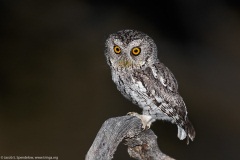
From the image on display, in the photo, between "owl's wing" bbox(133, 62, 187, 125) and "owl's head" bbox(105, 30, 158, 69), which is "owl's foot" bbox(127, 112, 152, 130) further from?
"owl's head" bbox(105, 30, 158, 69)

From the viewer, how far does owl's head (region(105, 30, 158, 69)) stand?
3.11m

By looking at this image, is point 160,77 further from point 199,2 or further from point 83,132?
point 199,2

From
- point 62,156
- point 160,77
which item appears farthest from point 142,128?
point 62,156

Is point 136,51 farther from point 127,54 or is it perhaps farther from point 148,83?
point 148,83

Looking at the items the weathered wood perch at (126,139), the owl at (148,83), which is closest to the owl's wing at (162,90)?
the owl at (148,83)

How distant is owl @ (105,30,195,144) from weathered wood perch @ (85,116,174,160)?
0.23 metres

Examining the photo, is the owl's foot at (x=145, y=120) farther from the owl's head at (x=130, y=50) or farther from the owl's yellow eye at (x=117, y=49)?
the owl's yellow eye at (x=117, y=49)

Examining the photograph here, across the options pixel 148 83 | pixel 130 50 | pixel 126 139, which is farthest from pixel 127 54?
pixel 126 139

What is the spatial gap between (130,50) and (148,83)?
0.86 feet

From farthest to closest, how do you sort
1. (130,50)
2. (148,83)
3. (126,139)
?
1. (148,83)
2. (130,50)
3. (126,139)

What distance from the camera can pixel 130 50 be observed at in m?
3.16

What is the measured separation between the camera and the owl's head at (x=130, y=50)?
10.2ft

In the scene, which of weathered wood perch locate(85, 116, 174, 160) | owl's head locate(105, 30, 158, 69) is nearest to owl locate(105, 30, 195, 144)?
owl's head locate(105, 30, 158, 69)

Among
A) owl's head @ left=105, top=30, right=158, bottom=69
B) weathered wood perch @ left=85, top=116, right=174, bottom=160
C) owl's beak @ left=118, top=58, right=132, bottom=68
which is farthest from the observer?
owl's beak @ left=118, top=58, right=132, bottom=68
